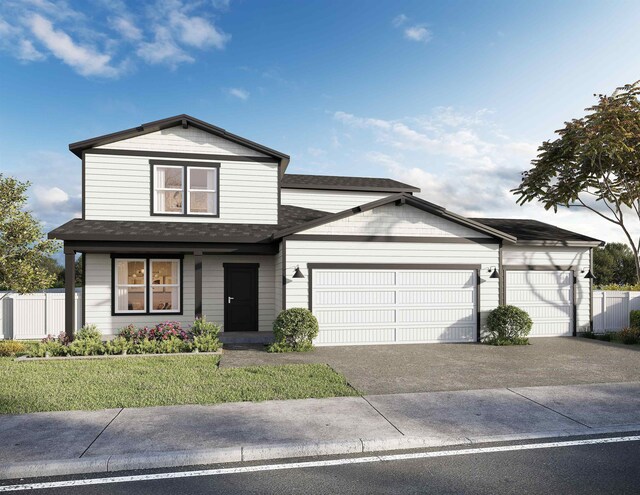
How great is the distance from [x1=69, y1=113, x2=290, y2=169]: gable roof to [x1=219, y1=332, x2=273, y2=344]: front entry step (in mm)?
5942

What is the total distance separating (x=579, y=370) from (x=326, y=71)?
41.4 feet

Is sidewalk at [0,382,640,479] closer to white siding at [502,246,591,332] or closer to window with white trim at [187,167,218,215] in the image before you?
white siding at [502,246,591,332]

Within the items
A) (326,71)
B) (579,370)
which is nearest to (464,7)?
(326,71)

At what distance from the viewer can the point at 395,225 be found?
12664 millimetres

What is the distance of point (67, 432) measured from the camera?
5.27 meters

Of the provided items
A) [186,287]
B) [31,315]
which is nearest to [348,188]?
[186,287]

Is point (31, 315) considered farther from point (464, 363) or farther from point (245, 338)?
point (464, 363)

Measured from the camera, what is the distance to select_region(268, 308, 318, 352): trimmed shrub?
11.3 metres

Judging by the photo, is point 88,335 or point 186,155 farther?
point 186,155

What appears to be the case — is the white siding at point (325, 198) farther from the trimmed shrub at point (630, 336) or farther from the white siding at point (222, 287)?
the trimmed shrub at point (630, 336)

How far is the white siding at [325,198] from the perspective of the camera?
17672mm

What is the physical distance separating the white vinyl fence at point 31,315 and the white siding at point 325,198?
853cm

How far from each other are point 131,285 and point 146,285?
1.49 feet

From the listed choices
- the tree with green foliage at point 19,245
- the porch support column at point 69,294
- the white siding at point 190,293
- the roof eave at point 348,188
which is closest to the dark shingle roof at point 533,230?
the roof eave at point 348,188
